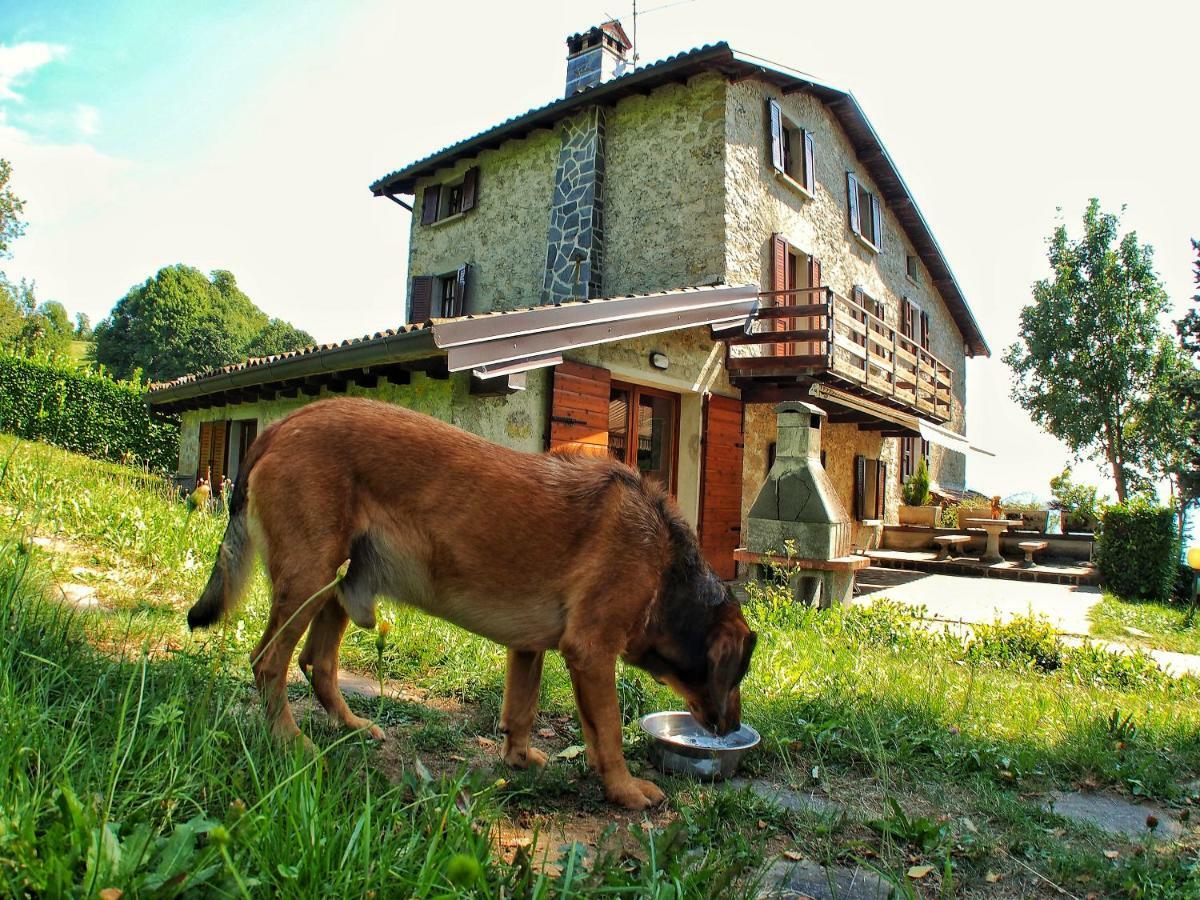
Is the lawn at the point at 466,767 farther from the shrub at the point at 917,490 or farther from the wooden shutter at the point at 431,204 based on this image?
the shrub at the point at 917,490

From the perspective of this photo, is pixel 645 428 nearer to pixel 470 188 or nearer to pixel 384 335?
pixel 384 335

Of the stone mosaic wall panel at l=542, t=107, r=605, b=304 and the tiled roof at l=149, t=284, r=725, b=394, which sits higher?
the stone mosaic wall panel at l=542, t=107, r=605, b=304

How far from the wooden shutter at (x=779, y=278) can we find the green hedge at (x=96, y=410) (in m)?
12.8

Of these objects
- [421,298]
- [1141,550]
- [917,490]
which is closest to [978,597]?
[1141,550]

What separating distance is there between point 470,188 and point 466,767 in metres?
15.3

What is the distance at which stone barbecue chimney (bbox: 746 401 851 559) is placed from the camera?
743cm

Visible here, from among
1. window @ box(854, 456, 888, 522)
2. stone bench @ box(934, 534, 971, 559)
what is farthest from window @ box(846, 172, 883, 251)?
stone bench @ box(934, 534, 971, 559)

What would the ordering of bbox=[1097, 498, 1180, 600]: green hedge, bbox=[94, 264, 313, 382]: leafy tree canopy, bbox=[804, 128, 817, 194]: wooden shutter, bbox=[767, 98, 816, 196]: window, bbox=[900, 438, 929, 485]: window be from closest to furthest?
bbox=[1097, 498, 1180, 600]: green hedge → bbox=[767, 98, 816, 196]: window → bbox=[804, 128, 817, 194]: wooden shutter → bbox=[900, 438, 929, 485]: window → bbox=[94, 264, 313, 382]: leafy tree canopy

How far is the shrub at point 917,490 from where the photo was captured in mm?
19406

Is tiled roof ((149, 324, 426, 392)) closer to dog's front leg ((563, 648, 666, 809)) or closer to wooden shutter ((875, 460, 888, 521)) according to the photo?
dog's front leg ((563, 648, 666, 809))

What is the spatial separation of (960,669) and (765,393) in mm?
7103

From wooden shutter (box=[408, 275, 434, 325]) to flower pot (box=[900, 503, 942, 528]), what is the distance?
1334 cm

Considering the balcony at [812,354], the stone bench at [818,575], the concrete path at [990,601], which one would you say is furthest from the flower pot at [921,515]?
the stone bench at [818,575]

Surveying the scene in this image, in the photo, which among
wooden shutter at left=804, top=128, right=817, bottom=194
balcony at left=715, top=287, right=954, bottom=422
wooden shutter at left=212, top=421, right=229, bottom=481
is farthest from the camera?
wooden shutter at left=804, top=128, right=817, bottom=194
